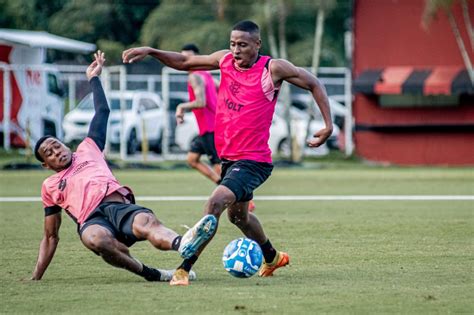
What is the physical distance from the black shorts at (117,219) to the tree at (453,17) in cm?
1979

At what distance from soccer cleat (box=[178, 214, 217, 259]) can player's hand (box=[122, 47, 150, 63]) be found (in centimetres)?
171

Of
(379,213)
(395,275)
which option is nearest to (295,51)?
(379,213)

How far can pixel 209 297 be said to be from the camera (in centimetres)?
877

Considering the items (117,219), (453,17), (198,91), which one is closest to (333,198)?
(198,91)

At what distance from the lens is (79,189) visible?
9.84m

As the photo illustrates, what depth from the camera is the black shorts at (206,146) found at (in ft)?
58.0

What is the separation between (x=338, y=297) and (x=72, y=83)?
31.3 meters

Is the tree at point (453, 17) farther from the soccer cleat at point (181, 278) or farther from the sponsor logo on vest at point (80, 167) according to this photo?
the soccer cleat at point (181, 278)

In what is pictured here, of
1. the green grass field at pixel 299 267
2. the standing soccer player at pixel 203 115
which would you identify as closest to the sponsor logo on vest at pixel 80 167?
the green grass field at pixel 299 267

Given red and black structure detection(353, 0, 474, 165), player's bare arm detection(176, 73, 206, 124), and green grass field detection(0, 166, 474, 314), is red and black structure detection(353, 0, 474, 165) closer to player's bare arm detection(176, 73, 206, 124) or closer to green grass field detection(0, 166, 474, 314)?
green grass field detection(0, 166, 474, 314)

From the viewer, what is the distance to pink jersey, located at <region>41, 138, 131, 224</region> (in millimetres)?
9805

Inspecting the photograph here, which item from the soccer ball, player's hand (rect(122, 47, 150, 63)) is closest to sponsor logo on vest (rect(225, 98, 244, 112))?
player's hand (rect(122, 47, 150, 63))

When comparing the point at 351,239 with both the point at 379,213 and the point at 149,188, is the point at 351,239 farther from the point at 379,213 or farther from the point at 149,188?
the point at 149,188

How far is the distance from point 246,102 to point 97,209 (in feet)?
5.12
